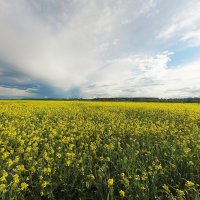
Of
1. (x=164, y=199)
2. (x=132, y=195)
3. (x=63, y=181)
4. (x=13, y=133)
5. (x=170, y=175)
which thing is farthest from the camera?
(x=13, y=133)

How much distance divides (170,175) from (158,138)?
3.50 m

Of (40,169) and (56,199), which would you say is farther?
(40,169)

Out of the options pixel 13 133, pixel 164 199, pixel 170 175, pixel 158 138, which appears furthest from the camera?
pixel 158 138

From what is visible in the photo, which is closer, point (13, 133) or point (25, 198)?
point (25, 198)

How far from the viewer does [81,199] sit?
434 centimetres

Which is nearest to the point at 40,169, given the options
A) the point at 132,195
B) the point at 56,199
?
the point at 56,199

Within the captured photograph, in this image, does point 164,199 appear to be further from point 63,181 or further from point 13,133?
point 13,133

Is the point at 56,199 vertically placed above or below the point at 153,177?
below

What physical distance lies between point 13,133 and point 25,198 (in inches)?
163

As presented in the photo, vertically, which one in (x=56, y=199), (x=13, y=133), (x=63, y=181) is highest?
(x=13, y=133)

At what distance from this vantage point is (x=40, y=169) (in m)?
4.98

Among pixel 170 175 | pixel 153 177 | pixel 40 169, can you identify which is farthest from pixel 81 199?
pixel 170 175

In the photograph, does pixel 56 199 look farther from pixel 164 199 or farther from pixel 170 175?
pixel 170 175

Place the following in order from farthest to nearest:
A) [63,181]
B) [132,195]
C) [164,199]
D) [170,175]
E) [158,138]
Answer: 1. [158,138]
2. [170,175]
3. [63,181]
4. [164,199]
5. [132,195]
